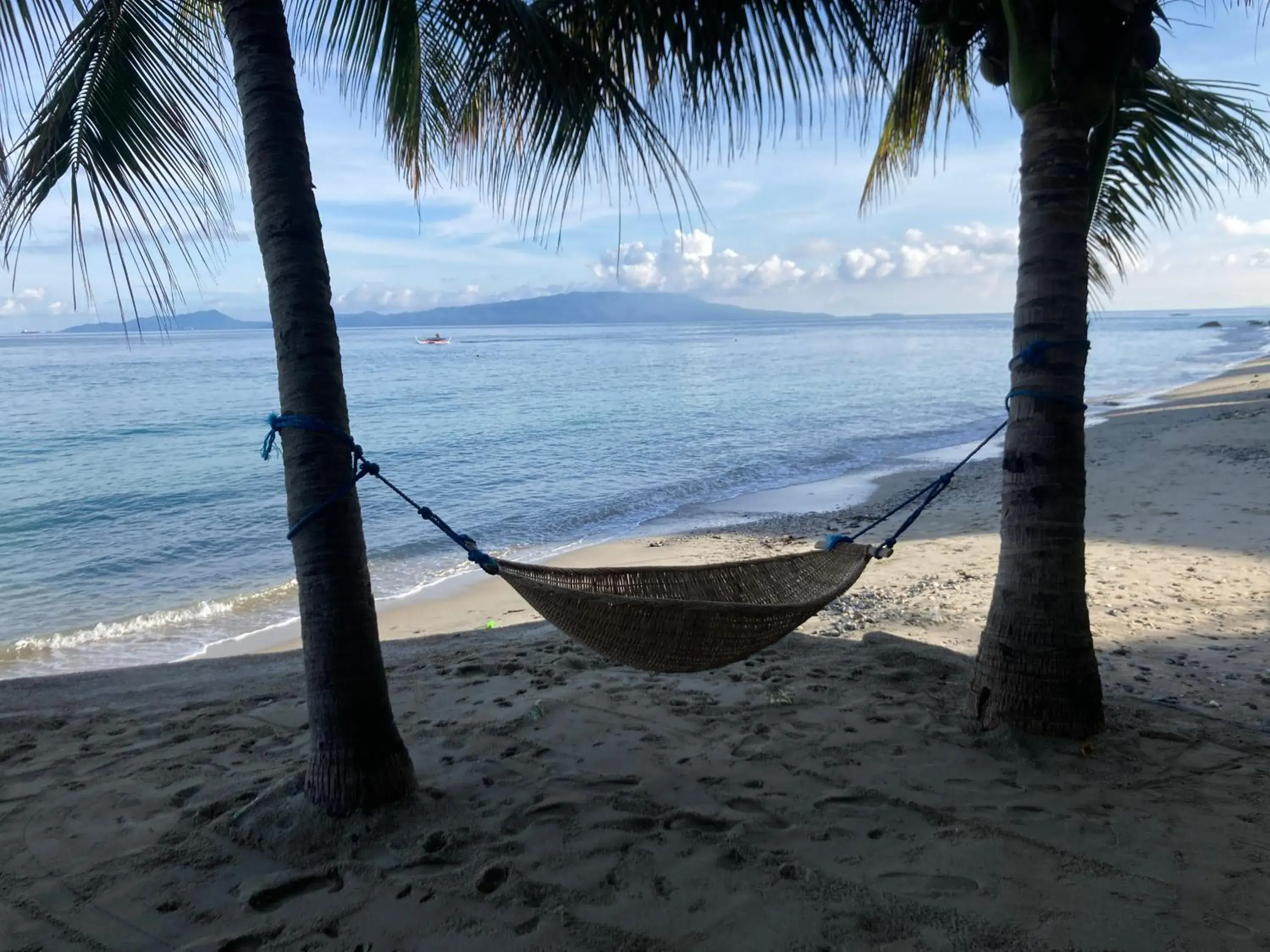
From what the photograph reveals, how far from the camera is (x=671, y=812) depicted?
2.35 meters

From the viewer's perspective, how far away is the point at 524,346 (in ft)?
208

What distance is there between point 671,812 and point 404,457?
1440 centimetres

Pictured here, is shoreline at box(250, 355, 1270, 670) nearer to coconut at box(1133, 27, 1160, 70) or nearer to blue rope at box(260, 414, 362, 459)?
coconut at box(1133, 27, 1160, 70)

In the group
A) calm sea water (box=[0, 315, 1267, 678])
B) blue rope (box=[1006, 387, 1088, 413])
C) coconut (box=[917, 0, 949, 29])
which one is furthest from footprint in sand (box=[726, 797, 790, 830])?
calm sea water (box=[0, 315, 1267, 678])

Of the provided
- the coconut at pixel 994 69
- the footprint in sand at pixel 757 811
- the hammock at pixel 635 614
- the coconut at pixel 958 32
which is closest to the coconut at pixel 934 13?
the coconut at pixel 958 32

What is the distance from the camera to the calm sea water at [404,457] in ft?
24.5

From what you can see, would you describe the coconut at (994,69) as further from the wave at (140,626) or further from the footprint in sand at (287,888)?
the wave at (140,626)

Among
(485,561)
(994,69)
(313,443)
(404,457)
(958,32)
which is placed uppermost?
(958,32)

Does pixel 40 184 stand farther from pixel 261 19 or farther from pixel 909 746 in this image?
pixel 909 746

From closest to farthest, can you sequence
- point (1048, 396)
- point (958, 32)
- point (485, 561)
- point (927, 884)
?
point (927, 884) → point (485, 561) → point (1048, 396) → point (958, 32)

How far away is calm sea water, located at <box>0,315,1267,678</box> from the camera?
7473 mm

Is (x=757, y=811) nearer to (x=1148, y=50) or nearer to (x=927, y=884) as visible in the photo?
(x=927, y=884)

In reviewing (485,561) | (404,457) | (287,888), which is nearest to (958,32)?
(485,561)

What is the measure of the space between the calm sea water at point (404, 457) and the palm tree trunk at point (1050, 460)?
540 cm
